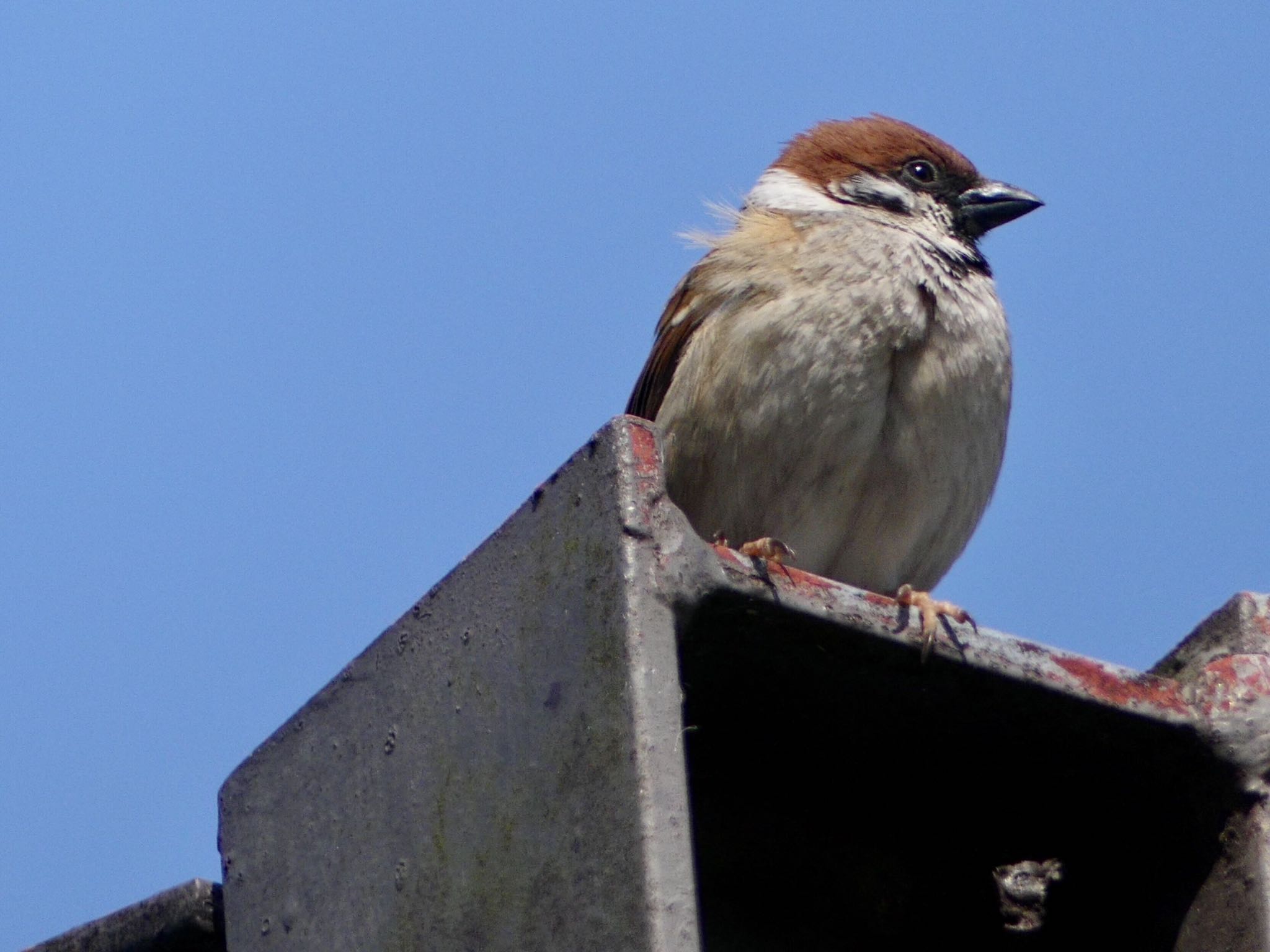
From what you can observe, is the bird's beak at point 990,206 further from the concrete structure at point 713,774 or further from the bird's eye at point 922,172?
the concrete structure at point 713,774

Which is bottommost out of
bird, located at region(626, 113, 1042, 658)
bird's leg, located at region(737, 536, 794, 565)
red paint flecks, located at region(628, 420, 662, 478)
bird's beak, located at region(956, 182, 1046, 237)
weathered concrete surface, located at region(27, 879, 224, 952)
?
weathered concrete surface, located at region(27, 879, 224, 952)

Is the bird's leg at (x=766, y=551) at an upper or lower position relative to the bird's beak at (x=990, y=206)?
lower

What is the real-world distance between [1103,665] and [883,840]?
544 millimetres

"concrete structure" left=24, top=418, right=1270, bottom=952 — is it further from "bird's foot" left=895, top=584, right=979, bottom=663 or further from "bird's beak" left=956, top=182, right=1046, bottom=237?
"bird's beak" left=956, top=182, right=1046, bottom=237

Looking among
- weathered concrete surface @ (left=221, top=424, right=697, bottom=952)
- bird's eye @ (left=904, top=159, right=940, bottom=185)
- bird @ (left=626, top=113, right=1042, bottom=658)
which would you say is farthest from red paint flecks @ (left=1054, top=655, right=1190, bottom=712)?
bird's eye @ (left=904, top=159, right=940, bottom=185)

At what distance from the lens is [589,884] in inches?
83.7

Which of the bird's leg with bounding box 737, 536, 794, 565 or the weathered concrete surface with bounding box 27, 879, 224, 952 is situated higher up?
the bird's leg with bounding box 737, 536, 794, 565

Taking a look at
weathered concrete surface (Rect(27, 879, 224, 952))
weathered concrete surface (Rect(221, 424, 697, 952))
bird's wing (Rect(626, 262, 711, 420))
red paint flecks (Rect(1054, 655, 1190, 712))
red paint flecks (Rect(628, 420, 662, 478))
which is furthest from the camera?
bird's wing (Rect(626, 262, 711, 420))

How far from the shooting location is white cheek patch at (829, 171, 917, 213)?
14.9 feet

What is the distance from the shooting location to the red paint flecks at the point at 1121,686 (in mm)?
2584

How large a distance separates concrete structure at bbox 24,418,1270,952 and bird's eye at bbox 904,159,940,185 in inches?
78.9

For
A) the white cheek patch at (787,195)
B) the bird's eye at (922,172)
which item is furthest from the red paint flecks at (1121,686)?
the bird's eye at (922,172)

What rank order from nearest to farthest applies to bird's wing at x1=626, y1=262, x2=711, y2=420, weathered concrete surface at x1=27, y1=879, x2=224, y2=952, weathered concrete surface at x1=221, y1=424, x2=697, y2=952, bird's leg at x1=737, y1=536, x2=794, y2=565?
weathered concrete surface at x1=221, y1=424, x2=697, y2=952 → bird's leg at x1=737, y1=536, x2=794, y2=565 → weathered concrete surface at x1=27, y1=879, x2=224, y2=952 → bird's wing at x1=626, y1=262, x2=711, y2=420

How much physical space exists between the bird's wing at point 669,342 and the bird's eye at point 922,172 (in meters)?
0.77
